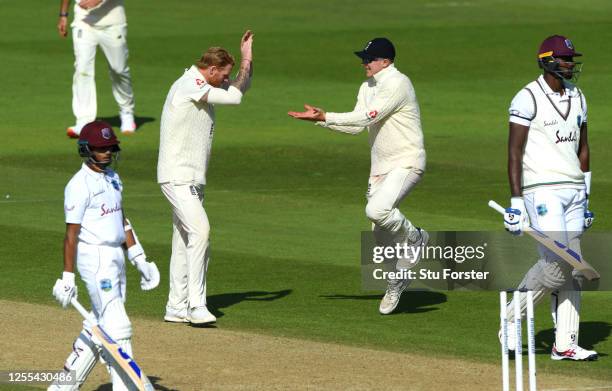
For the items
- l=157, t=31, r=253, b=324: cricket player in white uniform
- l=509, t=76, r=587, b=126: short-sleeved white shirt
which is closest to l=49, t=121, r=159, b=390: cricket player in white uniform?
l=157, t=31, r=253, b=324: cricket player in white uniform

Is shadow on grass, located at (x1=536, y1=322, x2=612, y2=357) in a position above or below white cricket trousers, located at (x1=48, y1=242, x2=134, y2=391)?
below

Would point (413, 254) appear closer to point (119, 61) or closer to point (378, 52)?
point (378, 52)

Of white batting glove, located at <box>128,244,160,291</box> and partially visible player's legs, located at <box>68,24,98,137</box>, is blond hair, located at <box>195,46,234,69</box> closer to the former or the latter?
white batting glove, located at <box>128,244,160,291</box>

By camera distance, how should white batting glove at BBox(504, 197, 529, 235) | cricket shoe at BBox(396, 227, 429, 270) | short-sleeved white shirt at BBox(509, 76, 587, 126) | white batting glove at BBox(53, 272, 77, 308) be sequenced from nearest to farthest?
white batting glove at BBox(53, 272, 77, 308)
white batting glove at BBox(504, 197, 529, 235)
short-sleeved white shirt at BBox(509, 76, 587, 126)
cricket shoe at BBox(396, 227, 429, 270)

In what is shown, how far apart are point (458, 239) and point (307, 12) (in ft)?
67.8

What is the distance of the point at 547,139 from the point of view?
11.4 m

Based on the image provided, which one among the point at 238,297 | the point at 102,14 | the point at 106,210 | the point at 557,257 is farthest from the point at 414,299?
the point at 102,14

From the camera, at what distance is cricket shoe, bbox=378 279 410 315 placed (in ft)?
43.2

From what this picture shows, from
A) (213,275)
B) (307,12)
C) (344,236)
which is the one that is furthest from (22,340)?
(307,12)

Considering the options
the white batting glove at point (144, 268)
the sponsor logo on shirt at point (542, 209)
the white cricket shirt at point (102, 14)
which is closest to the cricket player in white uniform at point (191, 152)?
the white batting glove at point (144, 268)

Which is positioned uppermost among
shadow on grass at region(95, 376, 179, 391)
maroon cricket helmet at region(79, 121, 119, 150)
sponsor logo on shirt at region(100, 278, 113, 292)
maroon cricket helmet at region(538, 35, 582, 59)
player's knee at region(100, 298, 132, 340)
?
maroon cricket helmet at region(538, 35, 582, 59)

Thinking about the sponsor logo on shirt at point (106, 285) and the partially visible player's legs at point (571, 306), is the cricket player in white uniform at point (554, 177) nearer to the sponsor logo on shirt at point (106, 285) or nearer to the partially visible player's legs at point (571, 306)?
the partially visible player's legs at point (571, 306)

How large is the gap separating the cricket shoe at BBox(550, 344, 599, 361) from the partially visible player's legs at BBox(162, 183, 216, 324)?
2754 mm

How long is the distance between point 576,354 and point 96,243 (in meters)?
3.63
